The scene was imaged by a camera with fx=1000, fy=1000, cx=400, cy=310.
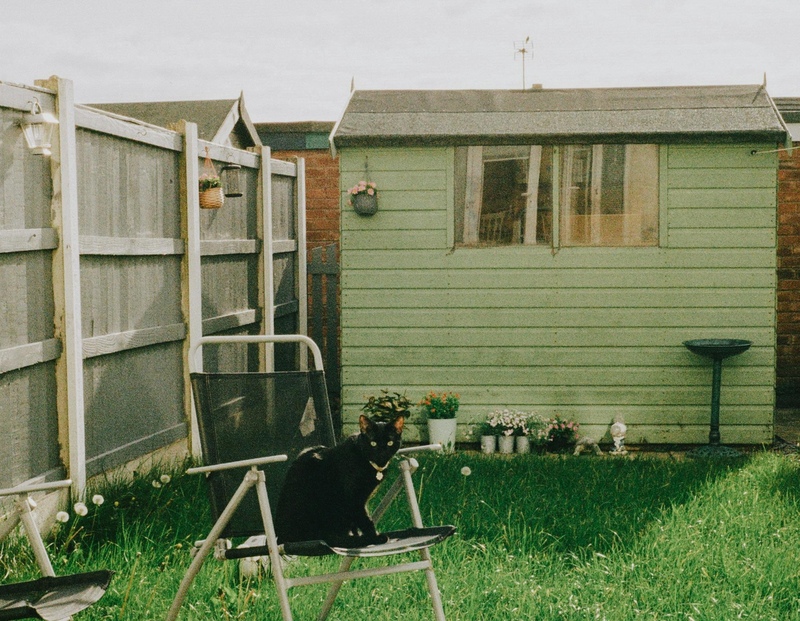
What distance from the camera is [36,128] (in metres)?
4.05

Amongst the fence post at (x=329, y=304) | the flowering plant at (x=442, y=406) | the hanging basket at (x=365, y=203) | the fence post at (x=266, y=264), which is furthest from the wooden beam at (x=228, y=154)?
the flowering plant at (x=442, y=406)

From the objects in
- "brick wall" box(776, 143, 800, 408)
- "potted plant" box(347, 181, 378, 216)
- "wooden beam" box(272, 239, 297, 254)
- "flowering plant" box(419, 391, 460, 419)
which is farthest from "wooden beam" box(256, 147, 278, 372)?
"brick wall" box(776, 143, 800, 408)

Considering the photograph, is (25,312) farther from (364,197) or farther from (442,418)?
(442,418)

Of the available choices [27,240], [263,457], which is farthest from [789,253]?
[27,240]

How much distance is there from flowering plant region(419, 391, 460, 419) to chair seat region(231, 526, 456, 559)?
151 inches

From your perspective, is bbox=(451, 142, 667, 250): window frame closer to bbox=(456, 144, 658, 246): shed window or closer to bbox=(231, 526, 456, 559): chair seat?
bbox=(456, 144, 658, 246): shed window

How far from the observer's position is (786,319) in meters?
9.12

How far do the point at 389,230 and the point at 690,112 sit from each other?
2.34 metres

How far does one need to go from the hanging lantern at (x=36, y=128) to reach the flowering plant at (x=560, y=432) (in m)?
4.20

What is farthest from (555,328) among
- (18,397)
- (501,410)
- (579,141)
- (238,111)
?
(238,111)

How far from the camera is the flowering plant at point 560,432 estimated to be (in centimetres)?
710

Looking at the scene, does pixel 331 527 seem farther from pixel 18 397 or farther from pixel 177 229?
pixel 177 229

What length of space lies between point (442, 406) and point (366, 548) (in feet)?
13.4

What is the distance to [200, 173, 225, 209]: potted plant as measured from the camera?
6059 millimetres
